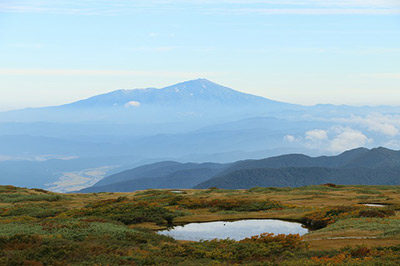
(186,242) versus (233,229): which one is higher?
(186,242)

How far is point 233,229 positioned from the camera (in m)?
33.4

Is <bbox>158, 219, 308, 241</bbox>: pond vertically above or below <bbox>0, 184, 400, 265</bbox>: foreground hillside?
below

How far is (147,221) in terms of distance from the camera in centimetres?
3616

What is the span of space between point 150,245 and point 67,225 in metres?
7.24

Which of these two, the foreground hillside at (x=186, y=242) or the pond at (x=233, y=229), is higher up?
the foreground hillside at (x=186, y=242)

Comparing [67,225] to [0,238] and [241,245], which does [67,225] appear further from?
[241,245]

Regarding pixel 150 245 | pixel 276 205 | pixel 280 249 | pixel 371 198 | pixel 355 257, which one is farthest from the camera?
pixel 371 198

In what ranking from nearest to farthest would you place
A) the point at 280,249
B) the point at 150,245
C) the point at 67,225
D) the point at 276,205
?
1. the point at 280,249
2. the point at 150,245
3. the point at 67,225
4. the point at 276,205

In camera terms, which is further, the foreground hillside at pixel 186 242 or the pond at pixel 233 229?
the pond at pixel 233 229

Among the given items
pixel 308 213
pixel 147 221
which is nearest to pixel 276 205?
pixel 308 213

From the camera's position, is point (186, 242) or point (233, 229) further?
point (233, 229)

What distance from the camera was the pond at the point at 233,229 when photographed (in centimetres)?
3131

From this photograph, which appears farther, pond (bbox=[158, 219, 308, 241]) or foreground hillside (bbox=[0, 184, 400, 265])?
pond (bbox=[158, 219, 308, 241])

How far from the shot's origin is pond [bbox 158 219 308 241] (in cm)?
3131
